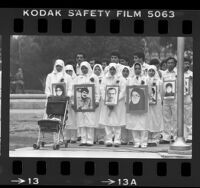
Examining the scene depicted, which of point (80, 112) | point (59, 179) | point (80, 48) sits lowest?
point (59, 179)

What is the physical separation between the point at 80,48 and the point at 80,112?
103cm

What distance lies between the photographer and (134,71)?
11.2 meters

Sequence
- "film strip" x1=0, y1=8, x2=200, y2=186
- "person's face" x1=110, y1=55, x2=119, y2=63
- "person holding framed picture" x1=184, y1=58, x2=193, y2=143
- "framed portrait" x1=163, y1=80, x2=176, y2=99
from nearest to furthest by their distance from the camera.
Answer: "film strip" x1=0, y1=8, x2=200, y2=186
"person holding framed picture" x1=184, y1=58, x2=193, y2=143
"person's face" x1=110, y1=55, x2=119, y2=63
"framed portrait" x1=163, y1=80, x2=176, y2=99

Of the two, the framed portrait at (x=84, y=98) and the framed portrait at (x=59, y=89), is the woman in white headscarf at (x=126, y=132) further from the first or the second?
the framed portrait at (x=59, y=89)

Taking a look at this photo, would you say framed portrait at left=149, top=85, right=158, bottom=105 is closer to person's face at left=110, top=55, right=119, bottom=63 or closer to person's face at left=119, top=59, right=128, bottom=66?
person's face at left=119, top=59, right=128, bottom=66

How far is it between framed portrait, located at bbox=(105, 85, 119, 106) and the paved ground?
69 centimetres

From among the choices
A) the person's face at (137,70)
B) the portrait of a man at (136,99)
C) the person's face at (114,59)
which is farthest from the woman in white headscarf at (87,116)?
the person's face at (137,70)

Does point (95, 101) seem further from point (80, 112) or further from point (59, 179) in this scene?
point (59, 179)

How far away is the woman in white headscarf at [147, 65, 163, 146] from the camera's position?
36.7 feet

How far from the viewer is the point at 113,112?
1124cm

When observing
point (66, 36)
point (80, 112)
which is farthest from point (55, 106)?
point (66, 36)

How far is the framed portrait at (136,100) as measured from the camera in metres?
11.2

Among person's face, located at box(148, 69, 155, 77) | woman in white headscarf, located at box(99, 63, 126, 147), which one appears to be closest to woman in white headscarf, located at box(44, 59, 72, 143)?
woman in white headscarf, located at box(99, 63, 126, 147)

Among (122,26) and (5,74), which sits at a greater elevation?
(122,26)
